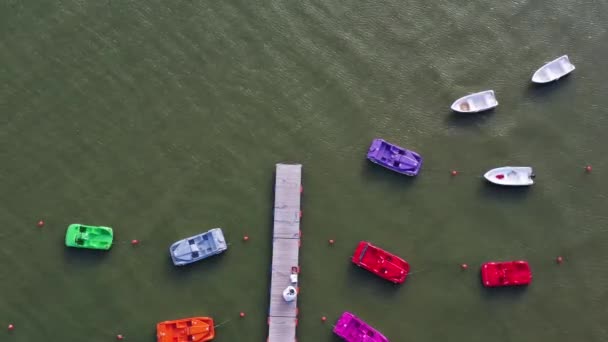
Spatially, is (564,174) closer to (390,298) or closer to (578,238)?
(578,238)

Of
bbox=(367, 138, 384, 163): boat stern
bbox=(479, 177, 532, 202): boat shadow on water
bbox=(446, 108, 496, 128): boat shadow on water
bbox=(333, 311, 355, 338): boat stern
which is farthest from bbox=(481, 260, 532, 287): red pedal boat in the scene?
bbox=(367, 138, 384, 163): boat stern

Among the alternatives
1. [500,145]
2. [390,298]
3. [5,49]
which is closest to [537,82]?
[500,145]

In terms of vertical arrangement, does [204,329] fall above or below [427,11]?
below

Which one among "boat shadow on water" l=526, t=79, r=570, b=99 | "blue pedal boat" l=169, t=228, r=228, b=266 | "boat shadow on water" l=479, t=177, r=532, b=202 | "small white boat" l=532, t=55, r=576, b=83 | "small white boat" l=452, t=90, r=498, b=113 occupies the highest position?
"small white boat" l=532, t=55, r=576, b=83

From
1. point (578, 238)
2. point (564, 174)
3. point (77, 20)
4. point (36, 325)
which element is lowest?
point (36, 325)

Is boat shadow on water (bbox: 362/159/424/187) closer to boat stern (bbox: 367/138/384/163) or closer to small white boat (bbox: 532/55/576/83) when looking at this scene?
boat stern (bbox: 367/138/384/163)

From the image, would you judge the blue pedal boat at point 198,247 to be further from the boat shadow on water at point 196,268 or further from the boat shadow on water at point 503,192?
the boat shadow on water at point 503,192
